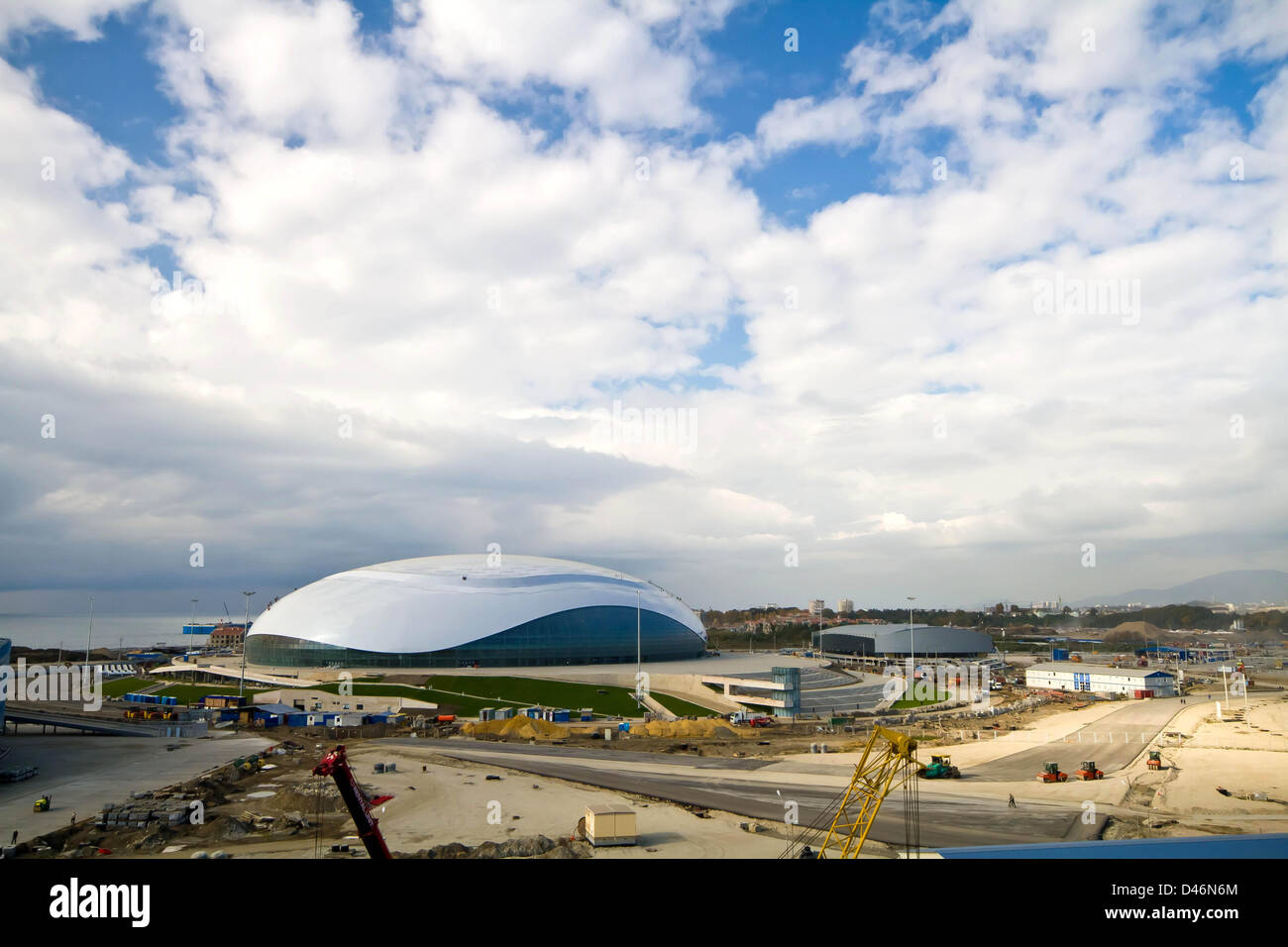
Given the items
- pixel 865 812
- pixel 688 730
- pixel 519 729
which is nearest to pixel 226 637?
pixel 519 729

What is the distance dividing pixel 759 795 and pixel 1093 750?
22484 millimetres

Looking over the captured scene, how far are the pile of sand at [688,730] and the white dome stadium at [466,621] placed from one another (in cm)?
2695

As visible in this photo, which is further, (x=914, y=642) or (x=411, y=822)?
(x=914, y=642)

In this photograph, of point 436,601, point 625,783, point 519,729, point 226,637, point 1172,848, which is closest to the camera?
point 1172,848

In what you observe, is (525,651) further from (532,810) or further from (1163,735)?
(1163,735)

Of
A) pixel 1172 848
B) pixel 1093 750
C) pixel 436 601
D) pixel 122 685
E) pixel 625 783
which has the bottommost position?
pixel 122 685

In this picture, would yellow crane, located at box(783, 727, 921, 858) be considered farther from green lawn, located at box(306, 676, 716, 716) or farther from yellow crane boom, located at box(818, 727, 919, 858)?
green lawn, located at box(306, 676, 716, 716)

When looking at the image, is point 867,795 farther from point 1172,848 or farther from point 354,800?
point 354,800

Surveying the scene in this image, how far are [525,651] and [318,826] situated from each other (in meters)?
47.1

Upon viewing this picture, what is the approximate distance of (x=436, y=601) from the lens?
7288cm

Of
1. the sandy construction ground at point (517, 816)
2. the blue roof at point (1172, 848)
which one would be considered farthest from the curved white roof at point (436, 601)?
the blue roof at point (1172, 848)

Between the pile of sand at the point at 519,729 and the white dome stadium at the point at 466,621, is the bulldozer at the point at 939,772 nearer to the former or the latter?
the pile of sand at the point at 519,729

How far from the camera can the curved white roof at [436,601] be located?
226 ft

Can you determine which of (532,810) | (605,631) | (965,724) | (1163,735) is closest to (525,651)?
(605,631)
